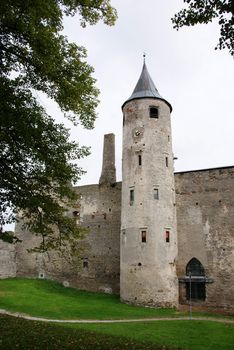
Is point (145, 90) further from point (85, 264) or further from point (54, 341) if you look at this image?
point (54, 341)

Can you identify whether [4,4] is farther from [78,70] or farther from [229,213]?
[229,213]

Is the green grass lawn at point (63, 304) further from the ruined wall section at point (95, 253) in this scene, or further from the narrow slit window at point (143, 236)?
the narrow slit window at point (143, 236)

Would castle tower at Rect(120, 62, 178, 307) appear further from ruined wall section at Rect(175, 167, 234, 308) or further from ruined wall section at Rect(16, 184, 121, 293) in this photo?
ruined wall section at Rect(16, 184, 121, 293)

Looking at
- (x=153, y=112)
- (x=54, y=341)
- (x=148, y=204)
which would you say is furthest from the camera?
(x=153, y=112)

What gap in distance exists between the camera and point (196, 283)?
28141mm

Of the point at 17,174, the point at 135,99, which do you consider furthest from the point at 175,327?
the point at 135,99

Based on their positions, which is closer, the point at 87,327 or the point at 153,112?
the point at 87,327

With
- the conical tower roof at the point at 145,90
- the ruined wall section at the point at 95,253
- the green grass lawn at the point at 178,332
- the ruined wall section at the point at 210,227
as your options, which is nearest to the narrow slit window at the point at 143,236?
the ruined wall section at the point at 210,227

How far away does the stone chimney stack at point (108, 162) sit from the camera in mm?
34375

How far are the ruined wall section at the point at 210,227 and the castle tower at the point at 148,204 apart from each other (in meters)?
1.24

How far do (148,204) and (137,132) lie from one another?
6.15 metres

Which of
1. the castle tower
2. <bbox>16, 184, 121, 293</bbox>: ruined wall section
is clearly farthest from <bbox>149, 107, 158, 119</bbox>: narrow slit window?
<bbox>16, 184, 121, 293</bbox>: ruined wall section

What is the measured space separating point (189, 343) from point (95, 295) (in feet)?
53.2

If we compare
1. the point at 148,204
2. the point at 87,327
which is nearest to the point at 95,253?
→ the point at 148,204
